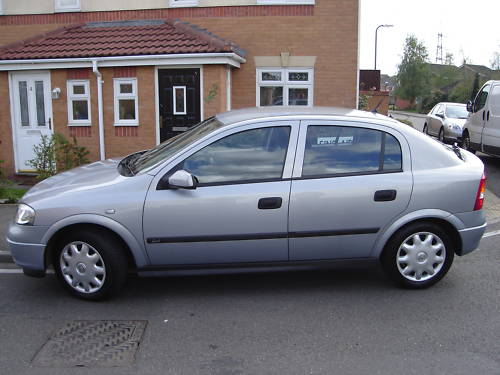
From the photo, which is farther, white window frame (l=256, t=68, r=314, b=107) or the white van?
the white van

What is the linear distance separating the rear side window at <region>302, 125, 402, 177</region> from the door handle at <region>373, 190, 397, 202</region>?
0.20 metres

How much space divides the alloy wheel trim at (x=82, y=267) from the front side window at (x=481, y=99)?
1081 cm

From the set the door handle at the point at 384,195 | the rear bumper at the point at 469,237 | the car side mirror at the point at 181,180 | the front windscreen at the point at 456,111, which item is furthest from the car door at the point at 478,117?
the car side mirror at the point at 181,180

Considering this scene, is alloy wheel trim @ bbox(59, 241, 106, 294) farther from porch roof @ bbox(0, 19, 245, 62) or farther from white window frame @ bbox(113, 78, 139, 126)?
white window frame @ bbox(113, 78, 139, 126)

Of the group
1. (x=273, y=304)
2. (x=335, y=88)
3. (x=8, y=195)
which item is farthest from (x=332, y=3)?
(x=273, y=304)

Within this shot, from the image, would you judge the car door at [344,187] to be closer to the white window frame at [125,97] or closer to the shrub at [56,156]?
the shrub at [56,156]

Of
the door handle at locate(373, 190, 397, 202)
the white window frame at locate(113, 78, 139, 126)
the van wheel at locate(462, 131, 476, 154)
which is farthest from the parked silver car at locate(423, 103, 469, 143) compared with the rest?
the door handle at locate(373, 190, 397, 202)

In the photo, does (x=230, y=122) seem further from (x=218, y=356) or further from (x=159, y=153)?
(x=218, y=356)

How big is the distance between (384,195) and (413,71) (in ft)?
221

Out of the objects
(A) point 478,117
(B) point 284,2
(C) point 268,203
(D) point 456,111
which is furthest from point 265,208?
(D) point 456,111

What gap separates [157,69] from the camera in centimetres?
1069

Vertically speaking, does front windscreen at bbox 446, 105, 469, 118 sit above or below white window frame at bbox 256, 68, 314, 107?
below

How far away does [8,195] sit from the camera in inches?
358

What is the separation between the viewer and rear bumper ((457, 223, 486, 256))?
4.94 meters
